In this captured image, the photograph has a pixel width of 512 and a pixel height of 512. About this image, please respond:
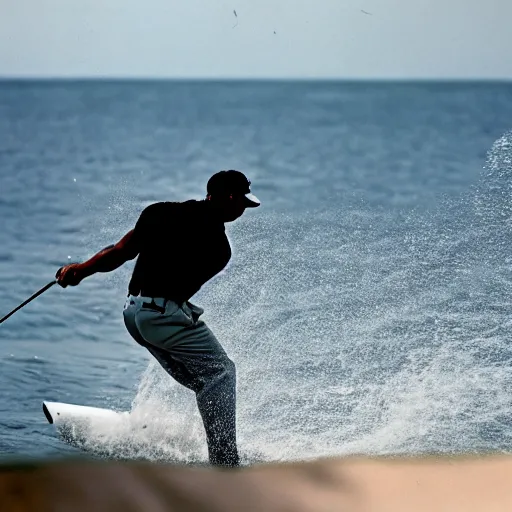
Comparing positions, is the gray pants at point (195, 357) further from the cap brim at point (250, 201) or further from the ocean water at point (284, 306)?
the cap brim at point (250, 201)

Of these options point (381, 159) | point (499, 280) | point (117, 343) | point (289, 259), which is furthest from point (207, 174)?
point (381, 159)

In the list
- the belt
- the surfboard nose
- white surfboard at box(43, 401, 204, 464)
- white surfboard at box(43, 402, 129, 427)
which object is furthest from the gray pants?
the surfboard nose

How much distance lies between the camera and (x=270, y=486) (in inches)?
122

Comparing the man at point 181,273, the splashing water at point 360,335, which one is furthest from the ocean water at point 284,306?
the man at point 181,273

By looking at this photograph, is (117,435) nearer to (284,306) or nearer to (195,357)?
(195,357)

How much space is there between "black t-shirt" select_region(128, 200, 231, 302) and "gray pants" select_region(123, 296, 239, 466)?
0.16 feet

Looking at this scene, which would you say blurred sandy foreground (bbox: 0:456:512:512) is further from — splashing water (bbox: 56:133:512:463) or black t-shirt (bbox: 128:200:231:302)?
black t-shirt (bbox: 128:200:231:302)

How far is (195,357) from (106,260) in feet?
1.31

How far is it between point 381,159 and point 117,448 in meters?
2.20

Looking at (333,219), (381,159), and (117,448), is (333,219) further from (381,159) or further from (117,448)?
(381,159)

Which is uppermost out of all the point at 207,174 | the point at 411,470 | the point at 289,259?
the point at 207,174

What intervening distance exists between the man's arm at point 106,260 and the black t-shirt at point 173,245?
24 mm

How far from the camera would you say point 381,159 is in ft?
Answer: 15.6

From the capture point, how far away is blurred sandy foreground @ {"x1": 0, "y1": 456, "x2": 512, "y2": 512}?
9.77ft
